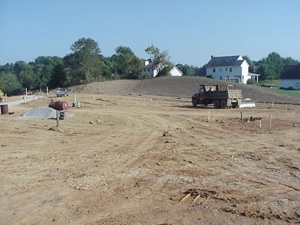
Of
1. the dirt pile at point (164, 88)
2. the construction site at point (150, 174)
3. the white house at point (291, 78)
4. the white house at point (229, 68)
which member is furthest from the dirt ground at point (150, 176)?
the white house at point (229, 68)

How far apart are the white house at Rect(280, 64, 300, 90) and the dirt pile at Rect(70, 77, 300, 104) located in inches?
791

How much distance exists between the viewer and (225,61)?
96562 millimetres

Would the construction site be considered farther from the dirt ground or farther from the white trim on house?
the white trim on house

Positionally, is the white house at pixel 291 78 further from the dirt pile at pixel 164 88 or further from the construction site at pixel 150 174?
the construction site at pixel 150 174

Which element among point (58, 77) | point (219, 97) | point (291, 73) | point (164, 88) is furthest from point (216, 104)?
point (58, 77)

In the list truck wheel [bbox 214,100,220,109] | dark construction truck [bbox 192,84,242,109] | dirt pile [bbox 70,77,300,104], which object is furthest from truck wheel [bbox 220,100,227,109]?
dirt pile [bbox 70,77,300,104]

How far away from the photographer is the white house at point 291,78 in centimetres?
7475

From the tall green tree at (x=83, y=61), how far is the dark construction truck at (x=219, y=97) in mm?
49955

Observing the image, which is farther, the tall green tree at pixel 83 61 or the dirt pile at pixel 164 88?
the tall green tree at pixel 83 61

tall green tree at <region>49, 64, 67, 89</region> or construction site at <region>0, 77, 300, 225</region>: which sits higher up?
tall green tree at <region>49, 64, 67, 89</region>

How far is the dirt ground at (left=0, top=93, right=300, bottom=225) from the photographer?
7617 millimetres

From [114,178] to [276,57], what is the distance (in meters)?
165

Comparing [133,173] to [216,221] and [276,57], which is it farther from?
[276,57]

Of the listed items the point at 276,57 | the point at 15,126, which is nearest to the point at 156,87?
the point at 15,126
